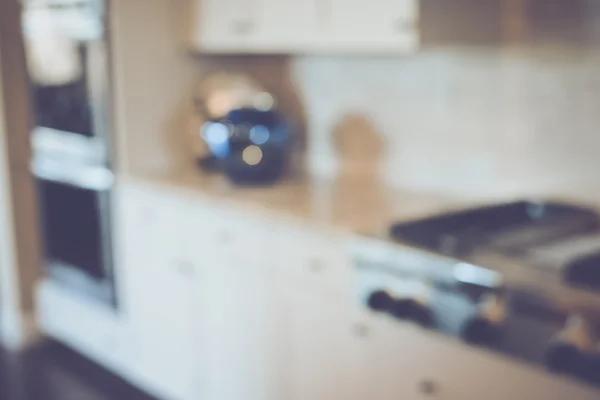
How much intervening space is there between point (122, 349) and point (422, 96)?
5.46 feet

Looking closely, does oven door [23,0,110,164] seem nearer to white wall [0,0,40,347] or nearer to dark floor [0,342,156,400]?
white wall [0,0,40,347]

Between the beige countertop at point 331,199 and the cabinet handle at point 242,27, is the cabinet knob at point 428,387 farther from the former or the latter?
the cabinet handle at point 242,27

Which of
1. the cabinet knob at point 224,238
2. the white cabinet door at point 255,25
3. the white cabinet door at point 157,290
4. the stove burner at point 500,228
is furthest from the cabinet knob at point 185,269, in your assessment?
the stove burner at point 500,228

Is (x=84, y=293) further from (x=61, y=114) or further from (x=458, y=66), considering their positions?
(x=458, y=66)

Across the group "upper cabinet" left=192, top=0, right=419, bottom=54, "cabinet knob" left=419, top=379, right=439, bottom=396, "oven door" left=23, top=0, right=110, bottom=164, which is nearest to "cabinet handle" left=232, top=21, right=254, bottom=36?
"upper cabinet" left=192, top=0, right=419, bottom=54

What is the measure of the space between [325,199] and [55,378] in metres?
1.62

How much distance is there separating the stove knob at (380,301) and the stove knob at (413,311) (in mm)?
29

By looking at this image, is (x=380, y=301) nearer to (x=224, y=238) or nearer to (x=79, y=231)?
(x=224, y=238)

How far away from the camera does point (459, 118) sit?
2.60m

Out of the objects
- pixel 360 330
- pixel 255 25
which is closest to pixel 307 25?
pixel 255 25

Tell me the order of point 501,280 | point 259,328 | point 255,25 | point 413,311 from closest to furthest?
point 501,280 < point 413,311 < point 259,328 < point 255,25

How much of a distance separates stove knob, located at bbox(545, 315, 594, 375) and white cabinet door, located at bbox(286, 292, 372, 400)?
61 cm

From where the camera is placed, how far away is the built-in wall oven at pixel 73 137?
3180 mm

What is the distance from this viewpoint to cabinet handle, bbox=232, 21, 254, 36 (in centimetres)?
286
